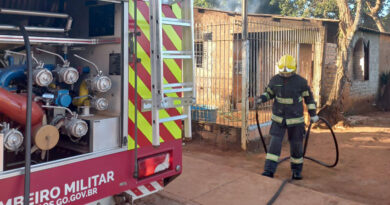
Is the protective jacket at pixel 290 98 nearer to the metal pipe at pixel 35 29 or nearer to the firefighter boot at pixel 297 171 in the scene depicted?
the firefighter boot at pixel 297 171

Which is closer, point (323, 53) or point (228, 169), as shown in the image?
point (228, 169)

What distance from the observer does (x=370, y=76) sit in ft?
45.5

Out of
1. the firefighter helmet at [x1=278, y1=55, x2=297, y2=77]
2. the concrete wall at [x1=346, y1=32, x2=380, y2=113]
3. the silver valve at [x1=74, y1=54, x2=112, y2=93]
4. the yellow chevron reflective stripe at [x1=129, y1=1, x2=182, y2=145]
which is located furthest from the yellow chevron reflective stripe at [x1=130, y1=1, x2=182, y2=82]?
the concrete wall at [x1=346, y1=32, x2=380, y2=113]

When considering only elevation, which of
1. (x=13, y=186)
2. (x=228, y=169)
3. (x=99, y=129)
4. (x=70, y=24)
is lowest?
(x=228, y=169)

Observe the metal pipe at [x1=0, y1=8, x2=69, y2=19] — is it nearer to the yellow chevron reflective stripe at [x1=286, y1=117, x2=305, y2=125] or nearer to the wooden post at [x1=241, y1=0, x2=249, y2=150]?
the yellow chevron reflective stripe at [x1=286, y1=117, x2=305, y2=125]

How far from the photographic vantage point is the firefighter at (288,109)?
5.75 m

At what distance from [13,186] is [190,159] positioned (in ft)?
14.3

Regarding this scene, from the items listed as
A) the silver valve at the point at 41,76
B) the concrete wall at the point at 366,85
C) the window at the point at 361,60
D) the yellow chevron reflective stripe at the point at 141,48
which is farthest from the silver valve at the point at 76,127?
the window at the point at 361,60

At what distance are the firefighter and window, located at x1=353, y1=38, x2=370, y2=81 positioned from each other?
8.26 meters

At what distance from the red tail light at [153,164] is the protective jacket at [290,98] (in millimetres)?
2872

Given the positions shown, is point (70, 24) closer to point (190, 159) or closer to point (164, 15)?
point (164, 15)

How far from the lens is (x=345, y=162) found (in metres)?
7.16

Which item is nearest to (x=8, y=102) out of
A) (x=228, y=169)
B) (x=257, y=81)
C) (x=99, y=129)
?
(x=99, y=129)

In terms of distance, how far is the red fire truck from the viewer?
2.68 meters
